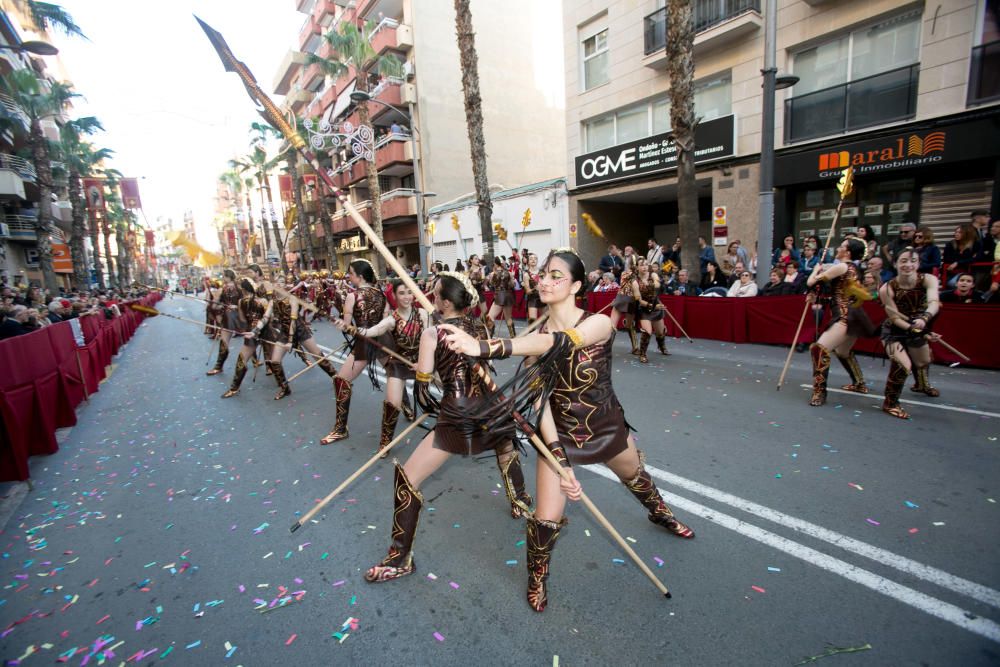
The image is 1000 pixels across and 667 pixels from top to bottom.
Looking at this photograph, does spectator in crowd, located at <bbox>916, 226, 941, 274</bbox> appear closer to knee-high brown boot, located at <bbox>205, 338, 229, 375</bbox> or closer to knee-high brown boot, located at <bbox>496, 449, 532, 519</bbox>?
knee-high brown boot, located at <bbox>496, 449, 532, 519</bbox>

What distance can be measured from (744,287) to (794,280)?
3.14ft

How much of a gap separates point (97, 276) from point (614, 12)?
42.7m

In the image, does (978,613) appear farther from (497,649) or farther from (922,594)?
(497,649)

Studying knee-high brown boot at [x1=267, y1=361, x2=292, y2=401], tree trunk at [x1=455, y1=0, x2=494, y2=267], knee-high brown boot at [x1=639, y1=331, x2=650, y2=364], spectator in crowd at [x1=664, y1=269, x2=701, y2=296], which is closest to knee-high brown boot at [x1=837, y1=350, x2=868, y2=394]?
knee-high brown boot at [x1=639, y1=331, x2=650, y2=364]

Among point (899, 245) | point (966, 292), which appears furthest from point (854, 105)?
point (966, 292)

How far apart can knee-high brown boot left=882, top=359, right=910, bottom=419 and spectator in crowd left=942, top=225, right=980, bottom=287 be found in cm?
451

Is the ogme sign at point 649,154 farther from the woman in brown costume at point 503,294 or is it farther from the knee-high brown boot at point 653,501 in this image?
the knee-high brown boot at point 653,501

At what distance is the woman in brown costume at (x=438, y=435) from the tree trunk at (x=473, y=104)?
12357 mm

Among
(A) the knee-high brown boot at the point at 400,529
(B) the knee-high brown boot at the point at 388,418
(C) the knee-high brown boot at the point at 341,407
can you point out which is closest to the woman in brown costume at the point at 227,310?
(C) the knee-high brown boot at the point at 341,407

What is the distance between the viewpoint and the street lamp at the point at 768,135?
9.46 m

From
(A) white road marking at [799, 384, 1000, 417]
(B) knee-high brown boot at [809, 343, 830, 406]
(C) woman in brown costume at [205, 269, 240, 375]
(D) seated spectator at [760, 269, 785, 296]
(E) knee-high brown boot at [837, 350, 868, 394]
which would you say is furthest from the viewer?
(C) woman in brown costume at [205, 269, 240, 375]

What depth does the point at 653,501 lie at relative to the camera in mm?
3137

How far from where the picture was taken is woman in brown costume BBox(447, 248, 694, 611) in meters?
2.51

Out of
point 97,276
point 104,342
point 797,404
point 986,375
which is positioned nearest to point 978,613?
point 797,404
